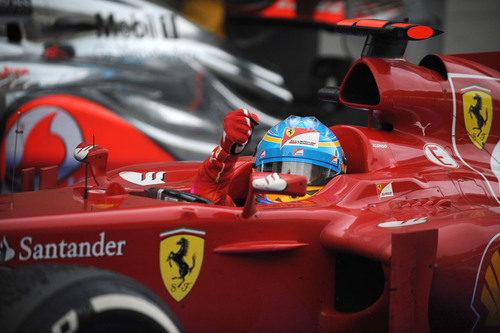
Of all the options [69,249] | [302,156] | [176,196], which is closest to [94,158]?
[176,196]

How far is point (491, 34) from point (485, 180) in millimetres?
6236

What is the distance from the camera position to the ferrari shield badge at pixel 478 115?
3.25 meters

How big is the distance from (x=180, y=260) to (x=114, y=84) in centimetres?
442

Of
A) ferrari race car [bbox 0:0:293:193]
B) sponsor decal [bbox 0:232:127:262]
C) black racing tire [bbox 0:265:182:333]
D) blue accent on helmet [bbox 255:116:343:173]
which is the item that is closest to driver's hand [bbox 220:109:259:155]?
blue accent on helmet [bbox 255:116:343:173]

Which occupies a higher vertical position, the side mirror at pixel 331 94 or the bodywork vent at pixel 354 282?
the side mirror at pixel 331 94

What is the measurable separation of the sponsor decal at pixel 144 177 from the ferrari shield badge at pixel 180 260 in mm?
919

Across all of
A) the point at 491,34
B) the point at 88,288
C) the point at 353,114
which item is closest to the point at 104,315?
the point at 88,288

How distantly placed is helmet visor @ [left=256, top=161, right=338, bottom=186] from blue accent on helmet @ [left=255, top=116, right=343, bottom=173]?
19 millimetres

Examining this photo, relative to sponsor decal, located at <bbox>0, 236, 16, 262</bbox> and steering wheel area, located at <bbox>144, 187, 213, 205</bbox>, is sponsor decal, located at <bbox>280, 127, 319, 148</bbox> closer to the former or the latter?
steering wheel area, located at <bbox>144, 187, 213, 205</bbox>

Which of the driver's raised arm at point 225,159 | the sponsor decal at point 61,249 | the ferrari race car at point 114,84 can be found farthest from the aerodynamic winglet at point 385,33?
the ferrari race car at point 114,84

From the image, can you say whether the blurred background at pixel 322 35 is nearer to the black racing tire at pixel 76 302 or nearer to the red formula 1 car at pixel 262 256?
the red formula 1 car at pixel 262 256

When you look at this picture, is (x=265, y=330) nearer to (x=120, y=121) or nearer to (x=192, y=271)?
(x=192, y=271)

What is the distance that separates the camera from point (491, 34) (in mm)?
8531

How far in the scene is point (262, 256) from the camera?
2307mm
